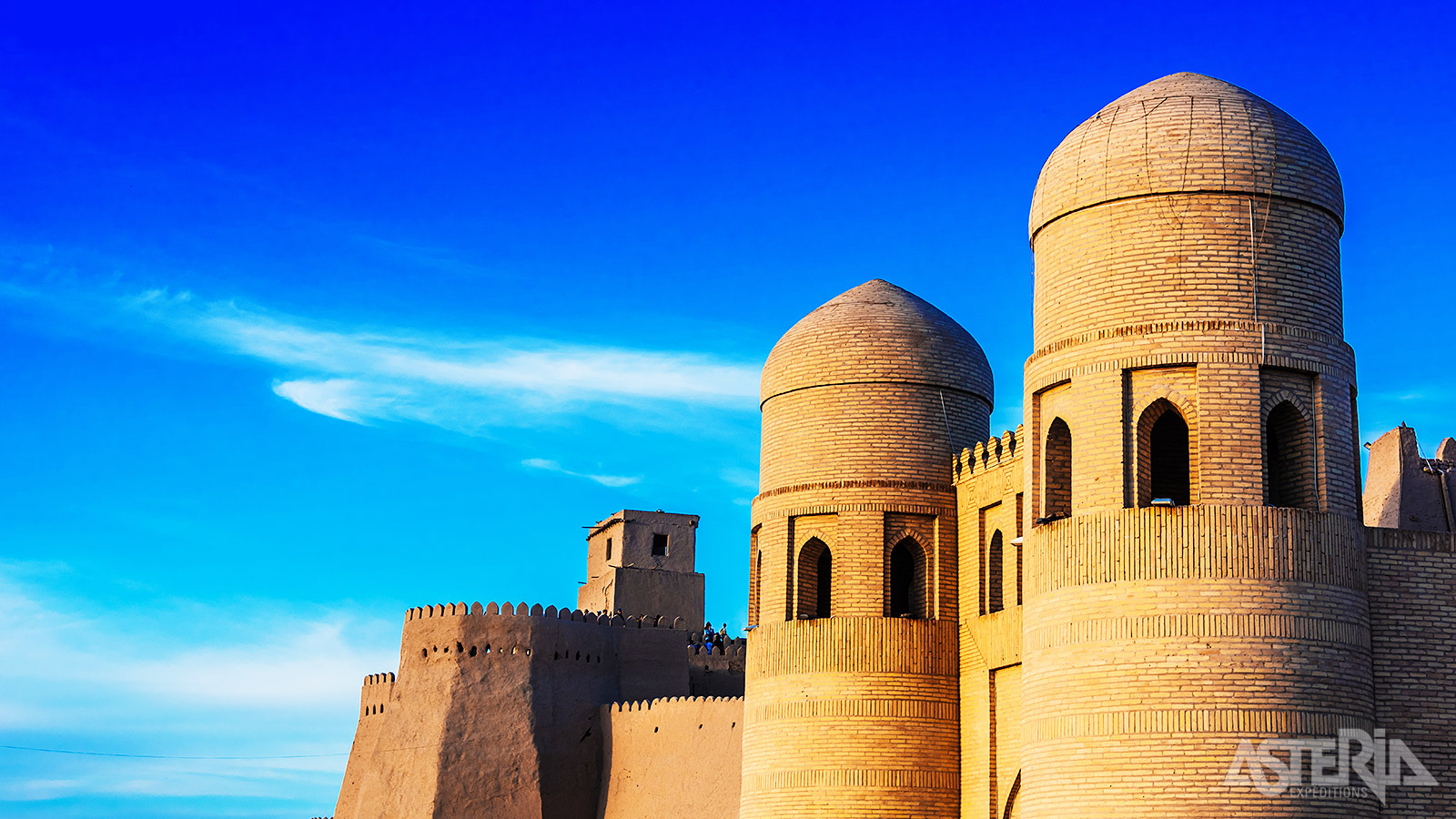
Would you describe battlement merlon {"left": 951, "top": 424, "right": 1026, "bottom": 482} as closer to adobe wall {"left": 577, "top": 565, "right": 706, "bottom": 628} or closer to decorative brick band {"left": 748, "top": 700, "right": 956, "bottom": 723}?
decorative brick band {"left": 748, "top": 700, "right": 956, "bottom": 723}

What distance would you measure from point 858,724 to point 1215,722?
7.10m

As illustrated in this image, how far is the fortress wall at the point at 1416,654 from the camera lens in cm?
1644

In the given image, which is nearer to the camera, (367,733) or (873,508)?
(873,508)

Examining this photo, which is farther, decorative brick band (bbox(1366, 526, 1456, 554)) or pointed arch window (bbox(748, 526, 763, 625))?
pointed arch window (bbox(748, 526, 763, 625))

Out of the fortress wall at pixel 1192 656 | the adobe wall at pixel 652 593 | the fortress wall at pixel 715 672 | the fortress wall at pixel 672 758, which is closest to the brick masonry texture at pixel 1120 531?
the fortress wall at pixel 1192 656

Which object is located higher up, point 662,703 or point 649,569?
point 649,569

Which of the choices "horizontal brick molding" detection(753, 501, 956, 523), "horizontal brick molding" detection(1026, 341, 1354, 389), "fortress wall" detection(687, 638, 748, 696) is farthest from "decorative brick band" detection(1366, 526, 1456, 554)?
"fortress wall" detection(687, 638, 748, 696)

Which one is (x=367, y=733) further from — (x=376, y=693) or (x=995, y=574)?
(x=995, y=574)

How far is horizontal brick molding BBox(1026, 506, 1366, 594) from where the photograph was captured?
15.7 metres

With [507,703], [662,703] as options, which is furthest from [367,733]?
[662,703]

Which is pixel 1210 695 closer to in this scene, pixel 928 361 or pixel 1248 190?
pixel 1248 190

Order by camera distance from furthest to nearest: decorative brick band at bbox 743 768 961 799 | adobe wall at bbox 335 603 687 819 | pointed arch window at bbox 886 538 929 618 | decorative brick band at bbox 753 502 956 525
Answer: adobe wall at bbox 335 603 687 819, pointed arch window at bbox 886 538 929 618, decorative brick band at bbox 753 502 956 525, decorative brick band at bbox 743 768 961 799

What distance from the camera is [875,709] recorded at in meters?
21.8

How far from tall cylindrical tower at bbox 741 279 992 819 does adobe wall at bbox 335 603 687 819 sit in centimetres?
819
